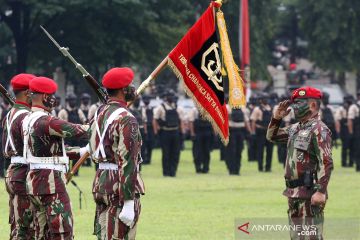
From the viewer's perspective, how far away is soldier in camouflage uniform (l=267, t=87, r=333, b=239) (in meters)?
12.0

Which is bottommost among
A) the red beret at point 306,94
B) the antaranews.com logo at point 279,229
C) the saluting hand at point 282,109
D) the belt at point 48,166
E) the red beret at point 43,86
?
the antaranews.com logo at point 279,229

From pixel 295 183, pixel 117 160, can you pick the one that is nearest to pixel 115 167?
pixel 117 160

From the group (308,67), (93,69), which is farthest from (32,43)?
(308,67)

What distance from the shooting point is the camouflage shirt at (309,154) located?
1202 cm

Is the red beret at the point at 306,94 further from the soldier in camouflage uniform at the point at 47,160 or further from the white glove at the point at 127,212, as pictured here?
the white glove at the point at 127,212

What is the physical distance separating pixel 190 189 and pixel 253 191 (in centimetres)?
130

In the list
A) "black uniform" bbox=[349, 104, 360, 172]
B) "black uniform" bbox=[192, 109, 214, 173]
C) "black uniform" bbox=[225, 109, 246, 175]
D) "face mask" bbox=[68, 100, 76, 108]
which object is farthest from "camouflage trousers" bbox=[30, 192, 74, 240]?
"black uniform" bbox=[349, 104, 360, 172]

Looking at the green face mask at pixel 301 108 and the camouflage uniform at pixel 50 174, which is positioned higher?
the green face mask at pixel 301 108

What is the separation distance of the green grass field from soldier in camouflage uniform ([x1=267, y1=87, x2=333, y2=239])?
471 centimetres

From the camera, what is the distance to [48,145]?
12.5 meters

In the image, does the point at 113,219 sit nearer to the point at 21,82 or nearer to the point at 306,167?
the point at 306,167

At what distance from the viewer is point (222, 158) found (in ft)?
122

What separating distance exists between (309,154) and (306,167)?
125mm

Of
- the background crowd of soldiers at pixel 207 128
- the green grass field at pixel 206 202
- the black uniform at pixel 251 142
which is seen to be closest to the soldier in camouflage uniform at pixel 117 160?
the green grass field at pixel 206 202
